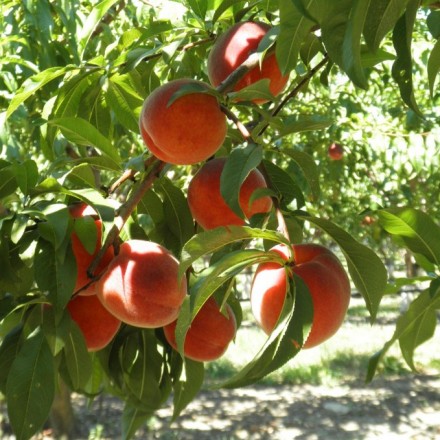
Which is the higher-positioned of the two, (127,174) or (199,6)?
(199,6)

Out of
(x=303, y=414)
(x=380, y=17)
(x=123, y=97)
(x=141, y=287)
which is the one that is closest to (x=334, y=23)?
(x=380, y=17)

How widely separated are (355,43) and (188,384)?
59 cm

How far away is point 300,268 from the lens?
2.06ft

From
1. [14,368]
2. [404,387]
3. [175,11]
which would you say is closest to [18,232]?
[14,368]

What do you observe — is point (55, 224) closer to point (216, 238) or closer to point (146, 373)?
point (216, 238)

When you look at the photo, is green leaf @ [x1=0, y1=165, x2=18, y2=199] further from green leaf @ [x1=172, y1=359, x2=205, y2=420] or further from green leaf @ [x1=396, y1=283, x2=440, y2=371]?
green leaf @ [x1=396, y1=283, x2=440, y2=371]

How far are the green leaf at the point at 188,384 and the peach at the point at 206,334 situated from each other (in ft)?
0.30

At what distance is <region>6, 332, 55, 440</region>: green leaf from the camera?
2.26ft

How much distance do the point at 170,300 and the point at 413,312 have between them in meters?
0.27

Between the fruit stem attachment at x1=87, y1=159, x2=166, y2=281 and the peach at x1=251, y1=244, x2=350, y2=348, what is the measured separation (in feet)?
0.55

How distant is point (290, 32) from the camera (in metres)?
0.62

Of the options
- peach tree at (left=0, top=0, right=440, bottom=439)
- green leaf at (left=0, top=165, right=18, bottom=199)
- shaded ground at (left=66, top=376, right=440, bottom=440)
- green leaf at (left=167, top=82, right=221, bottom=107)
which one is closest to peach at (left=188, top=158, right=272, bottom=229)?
peach tree at (left=0, top=0, right=440, bottom=439)

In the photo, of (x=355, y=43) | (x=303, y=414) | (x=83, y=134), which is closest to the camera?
(x=355, y=43)

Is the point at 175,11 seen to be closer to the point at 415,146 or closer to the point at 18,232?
the point at 18,232
